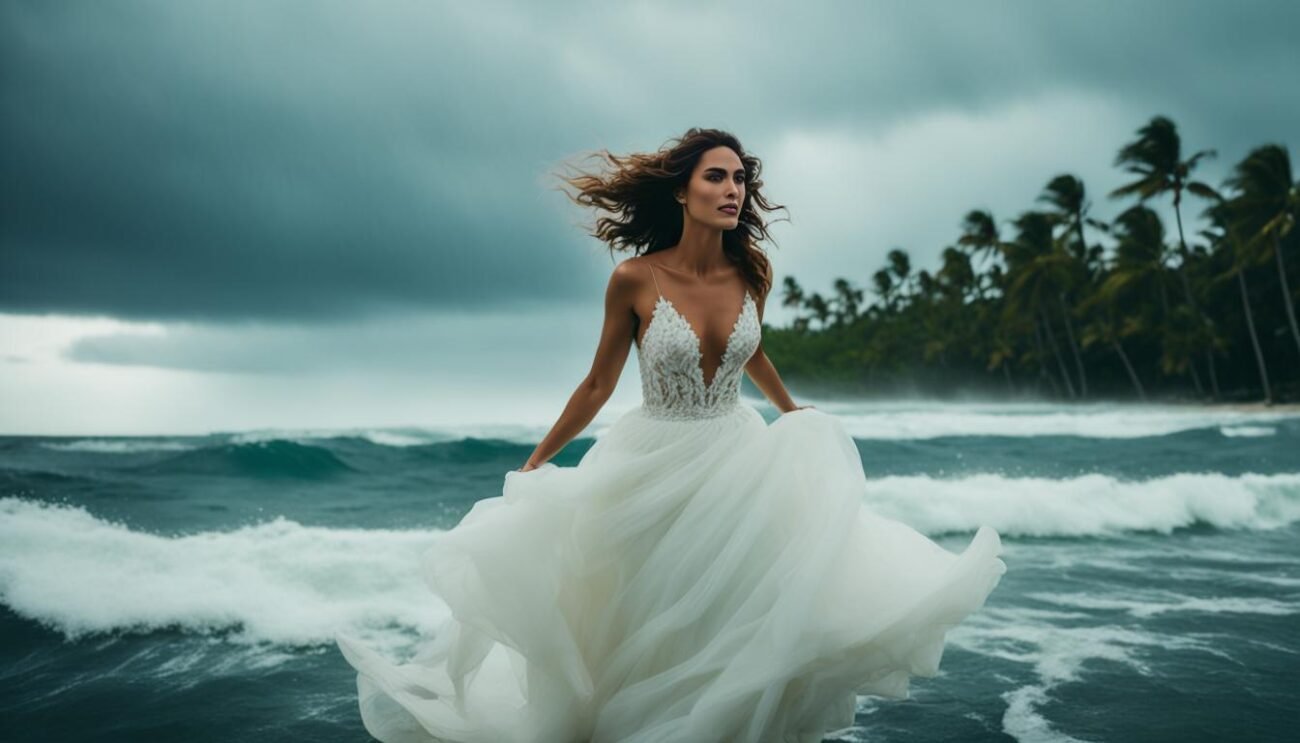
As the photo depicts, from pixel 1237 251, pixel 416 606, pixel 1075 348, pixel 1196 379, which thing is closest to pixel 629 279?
pixel 416 606

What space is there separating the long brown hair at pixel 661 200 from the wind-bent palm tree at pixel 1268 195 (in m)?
39.7

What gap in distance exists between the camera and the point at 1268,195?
35750 mm

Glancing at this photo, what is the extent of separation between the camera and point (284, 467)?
18000mm

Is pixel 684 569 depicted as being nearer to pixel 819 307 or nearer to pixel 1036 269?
pixel 1036 269

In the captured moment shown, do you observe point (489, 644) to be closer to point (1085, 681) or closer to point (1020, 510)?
point (1085, 681)

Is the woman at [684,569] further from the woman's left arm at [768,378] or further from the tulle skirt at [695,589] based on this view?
the woman's left arm at [768,378]

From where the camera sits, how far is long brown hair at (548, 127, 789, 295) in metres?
3.63

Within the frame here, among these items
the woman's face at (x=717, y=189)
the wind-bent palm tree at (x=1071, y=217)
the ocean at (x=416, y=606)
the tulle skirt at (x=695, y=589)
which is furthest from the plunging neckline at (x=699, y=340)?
the wind-bent palm tree at (x=1071, y=217)

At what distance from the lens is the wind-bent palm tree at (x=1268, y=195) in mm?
35375

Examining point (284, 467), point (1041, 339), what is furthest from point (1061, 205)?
point (284, 467)

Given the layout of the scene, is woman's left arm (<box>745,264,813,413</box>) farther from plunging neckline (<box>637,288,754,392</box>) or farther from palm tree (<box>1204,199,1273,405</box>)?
palm tree (<box>1204,199,1273,405</box>)

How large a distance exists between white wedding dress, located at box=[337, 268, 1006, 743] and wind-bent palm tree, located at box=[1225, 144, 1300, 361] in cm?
4035

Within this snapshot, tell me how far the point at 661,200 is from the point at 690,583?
1696 mm

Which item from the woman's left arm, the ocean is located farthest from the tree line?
the woman's left arm
